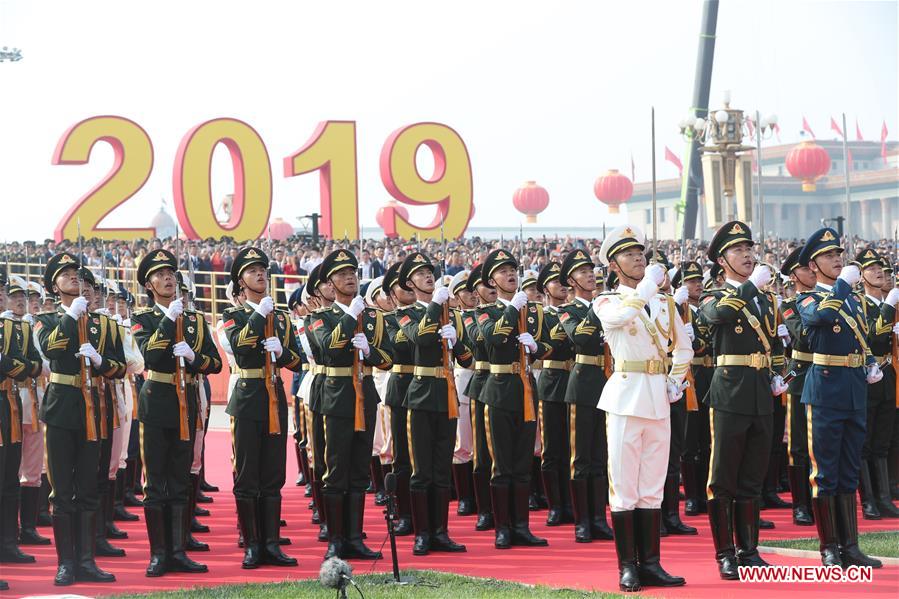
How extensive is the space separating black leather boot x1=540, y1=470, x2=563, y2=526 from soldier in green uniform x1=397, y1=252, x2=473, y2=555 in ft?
4.20

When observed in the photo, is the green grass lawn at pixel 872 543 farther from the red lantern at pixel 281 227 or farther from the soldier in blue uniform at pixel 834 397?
the red lantern at pixel 281 227

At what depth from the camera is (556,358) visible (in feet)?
35.9

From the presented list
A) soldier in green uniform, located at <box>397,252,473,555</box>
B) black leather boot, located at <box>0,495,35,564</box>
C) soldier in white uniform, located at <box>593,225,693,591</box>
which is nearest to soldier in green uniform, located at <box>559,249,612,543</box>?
soldier in green uniform, located at <box>397,252,473,555</box>

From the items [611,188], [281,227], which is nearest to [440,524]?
[281,227]

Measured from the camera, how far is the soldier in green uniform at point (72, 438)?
30.2 ft

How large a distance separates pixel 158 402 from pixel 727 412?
399cm

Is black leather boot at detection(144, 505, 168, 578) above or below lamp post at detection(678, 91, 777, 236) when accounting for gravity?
below

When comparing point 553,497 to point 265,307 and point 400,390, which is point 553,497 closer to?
point 400,390

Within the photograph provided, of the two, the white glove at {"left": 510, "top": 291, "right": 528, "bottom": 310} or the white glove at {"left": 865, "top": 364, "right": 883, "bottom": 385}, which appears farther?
the white glove at {"left": 510, "top": 291, "right": 528, "bottom": 310}

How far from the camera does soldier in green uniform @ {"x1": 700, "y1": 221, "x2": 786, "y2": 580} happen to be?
8.46 m

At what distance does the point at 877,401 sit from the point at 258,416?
5.32 m

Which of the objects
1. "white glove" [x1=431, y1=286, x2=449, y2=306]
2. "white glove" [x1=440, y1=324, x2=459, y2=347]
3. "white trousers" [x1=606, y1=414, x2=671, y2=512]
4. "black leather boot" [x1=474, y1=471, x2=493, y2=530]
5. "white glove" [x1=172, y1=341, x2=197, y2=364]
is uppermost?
"white glove" [x1=431, y1=286, x2=449, y2=306]

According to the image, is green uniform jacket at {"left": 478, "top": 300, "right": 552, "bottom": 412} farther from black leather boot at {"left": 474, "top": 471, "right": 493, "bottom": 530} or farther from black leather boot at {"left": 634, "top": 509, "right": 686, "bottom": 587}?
black leather boot at {"left": 634, "top": 509, "right": 686, "bottom": 587}

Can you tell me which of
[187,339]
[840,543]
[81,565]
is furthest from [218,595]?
[840,543]
